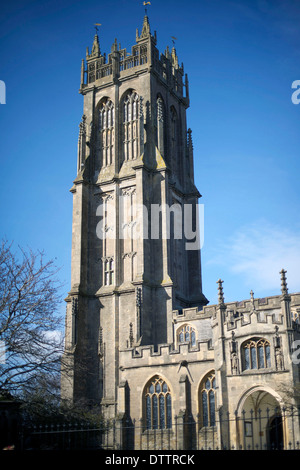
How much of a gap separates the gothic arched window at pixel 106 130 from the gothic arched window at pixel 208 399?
1007 inches

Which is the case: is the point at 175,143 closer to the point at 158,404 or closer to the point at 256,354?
the point at 158,404

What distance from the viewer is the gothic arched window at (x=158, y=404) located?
1368 inches

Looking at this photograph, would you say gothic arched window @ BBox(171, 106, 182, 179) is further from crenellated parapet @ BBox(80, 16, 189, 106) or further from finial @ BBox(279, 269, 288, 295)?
finial @ BBox(279, 269, 288, 295)

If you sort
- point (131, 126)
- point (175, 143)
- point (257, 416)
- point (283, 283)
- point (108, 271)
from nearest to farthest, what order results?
point (283, 283)
point (257, 416)
point (108, 271)
point (131, 126)
point (175, 143)

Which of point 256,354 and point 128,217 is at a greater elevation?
point 128,217

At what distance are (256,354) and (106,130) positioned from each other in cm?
3113

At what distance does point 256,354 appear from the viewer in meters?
29.9

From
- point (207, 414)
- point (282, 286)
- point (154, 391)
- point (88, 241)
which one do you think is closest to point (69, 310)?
point (88, 241)

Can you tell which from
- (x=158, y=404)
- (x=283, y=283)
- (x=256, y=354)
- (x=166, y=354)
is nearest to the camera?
(x=256, y=354)

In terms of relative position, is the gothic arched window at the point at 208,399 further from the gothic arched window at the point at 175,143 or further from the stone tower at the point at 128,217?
the gothic arched window at the point at 175,143

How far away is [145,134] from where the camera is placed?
169ft

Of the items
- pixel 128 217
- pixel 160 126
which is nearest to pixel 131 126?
pixel 160 126

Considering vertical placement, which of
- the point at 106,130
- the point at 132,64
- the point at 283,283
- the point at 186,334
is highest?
the point at 132,64
